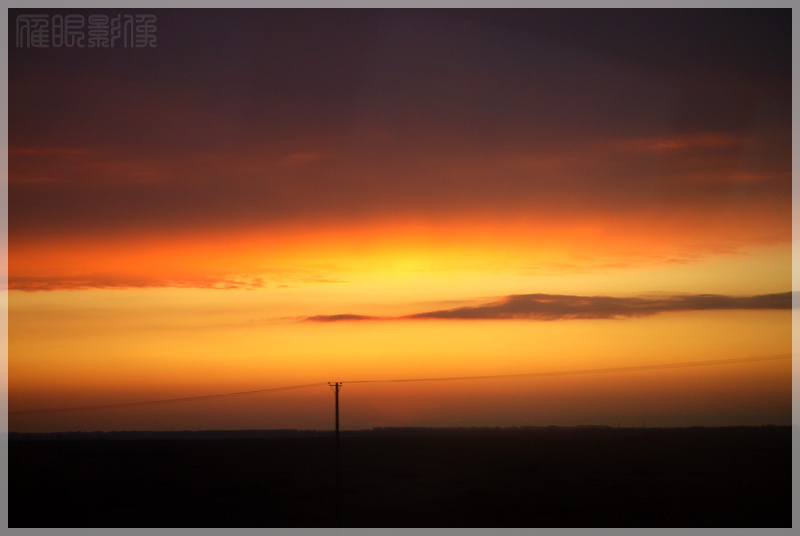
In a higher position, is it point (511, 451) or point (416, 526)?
point (511, 451)

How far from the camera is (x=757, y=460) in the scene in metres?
46.1

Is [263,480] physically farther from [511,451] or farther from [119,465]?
[511,451]

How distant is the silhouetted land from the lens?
2416cm

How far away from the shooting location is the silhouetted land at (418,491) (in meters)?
24.2

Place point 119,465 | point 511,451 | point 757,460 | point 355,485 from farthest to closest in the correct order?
point 511,451 < point 119,465 < point 757,460 < point 355,485

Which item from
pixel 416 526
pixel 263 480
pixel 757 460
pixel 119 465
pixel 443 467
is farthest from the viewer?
pixel 119 465

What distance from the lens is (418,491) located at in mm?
31516

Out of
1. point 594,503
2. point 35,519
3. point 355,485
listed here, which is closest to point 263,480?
point 355,485

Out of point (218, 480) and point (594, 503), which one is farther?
point (218, 480)

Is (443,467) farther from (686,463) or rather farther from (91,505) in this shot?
(91,505)

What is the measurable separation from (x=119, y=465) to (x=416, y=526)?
107ft

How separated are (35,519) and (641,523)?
1859 centimetres

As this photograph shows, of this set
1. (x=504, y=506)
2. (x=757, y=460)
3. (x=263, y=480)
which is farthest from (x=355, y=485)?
(x=757, y=460)

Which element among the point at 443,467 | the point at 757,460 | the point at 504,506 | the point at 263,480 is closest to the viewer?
the point at 504,506
